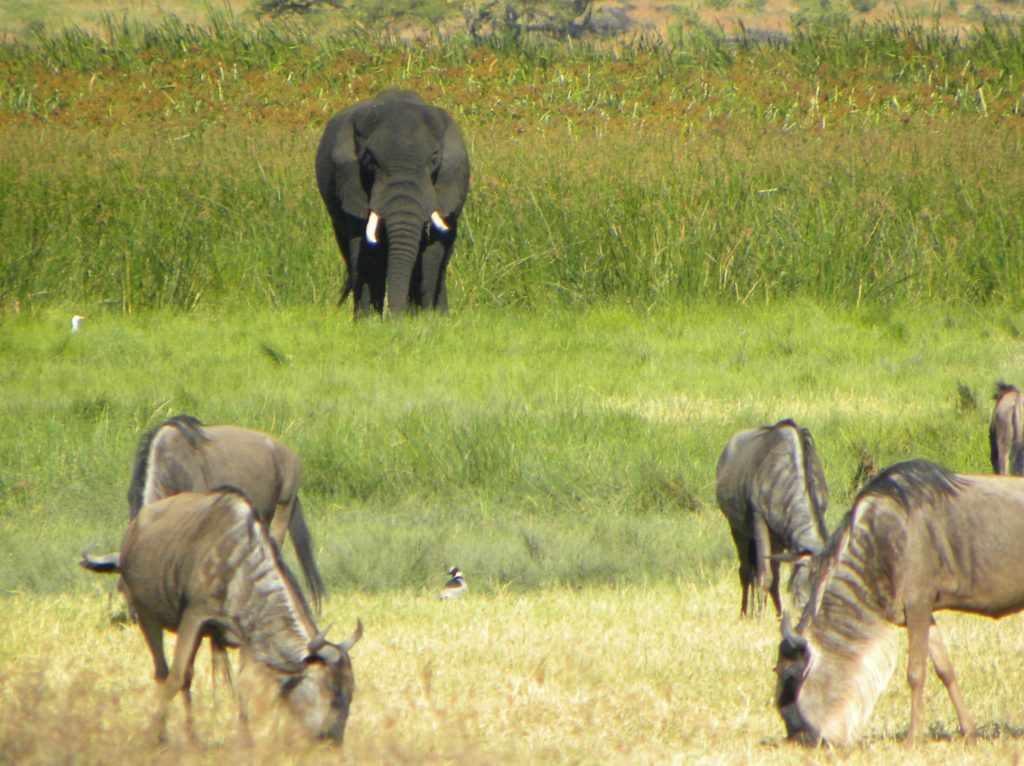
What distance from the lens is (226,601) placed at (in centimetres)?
439

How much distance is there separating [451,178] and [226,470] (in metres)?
7.77

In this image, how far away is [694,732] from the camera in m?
4.98

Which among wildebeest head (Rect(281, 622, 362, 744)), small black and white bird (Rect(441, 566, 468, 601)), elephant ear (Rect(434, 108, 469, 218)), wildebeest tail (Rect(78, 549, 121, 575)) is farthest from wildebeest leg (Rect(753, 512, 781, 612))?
elephant ear (Rect(434, 108, 469, 218))

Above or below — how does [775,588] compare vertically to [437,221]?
below

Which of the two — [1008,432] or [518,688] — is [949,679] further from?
[1008,432]

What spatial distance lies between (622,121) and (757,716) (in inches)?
567

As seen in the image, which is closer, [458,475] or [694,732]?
[694,732]

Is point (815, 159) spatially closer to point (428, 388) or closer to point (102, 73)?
point (428, 388)

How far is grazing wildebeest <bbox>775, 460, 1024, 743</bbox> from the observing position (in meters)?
4.43

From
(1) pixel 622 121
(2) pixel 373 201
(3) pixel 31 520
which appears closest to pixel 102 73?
(1) pixel 622 121

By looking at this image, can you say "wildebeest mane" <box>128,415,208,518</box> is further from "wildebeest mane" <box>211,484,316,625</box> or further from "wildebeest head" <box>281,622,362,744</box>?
"wildebeest head" <box>281,622,362,744</box>

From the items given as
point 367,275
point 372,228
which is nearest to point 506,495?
point 372,228

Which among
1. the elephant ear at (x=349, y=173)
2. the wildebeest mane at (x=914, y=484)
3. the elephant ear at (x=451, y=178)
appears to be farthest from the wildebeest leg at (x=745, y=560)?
the elephant ear at (x=349, y=173)

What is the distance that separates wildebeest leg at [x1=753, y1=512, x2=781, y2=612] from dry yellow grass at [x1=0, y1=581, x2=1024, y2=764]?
0.18m
